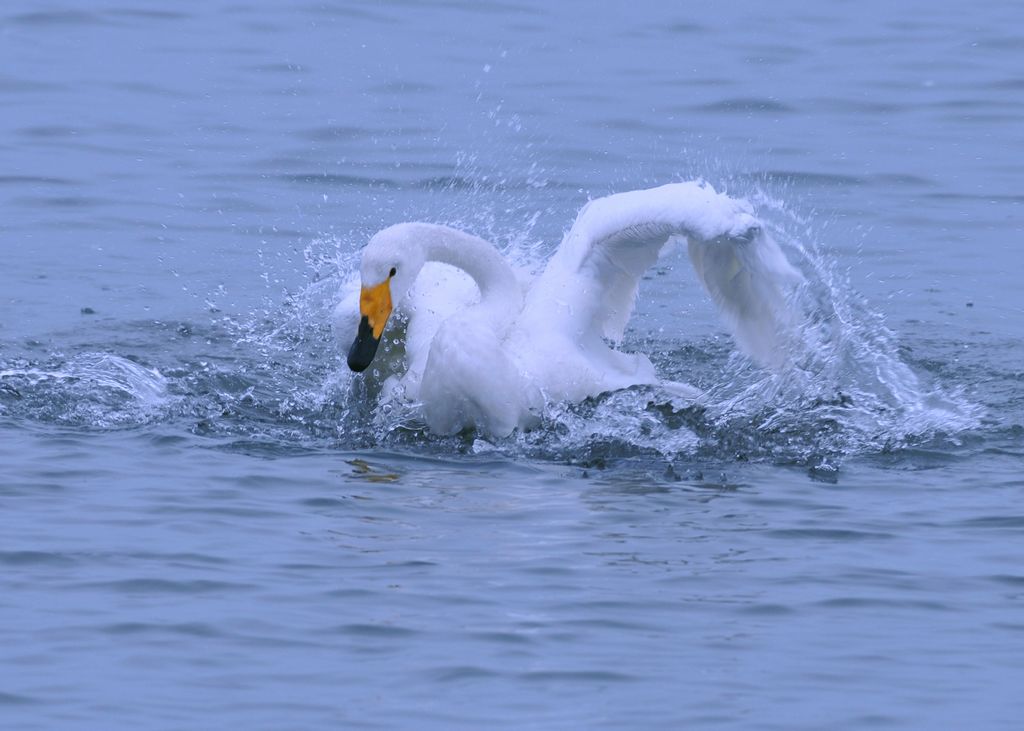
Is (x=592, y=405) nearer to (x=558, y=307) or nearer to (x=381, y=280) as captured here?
(x=558, y=307)

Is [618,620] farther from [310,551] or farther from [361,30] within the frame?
[361,30]

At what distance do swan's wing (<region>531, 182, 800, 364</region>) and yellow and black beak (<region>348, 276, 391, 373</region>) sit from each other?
0.76 m

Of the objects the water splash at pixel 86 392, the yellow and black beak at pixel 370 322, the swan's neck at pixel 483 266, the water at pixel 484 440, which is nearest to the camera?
the water at pixel 484 440

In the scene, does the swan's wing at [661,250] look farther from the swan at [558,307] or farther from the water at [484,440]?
the water at [484,440]

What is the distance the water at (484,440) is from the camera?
625 centimetres

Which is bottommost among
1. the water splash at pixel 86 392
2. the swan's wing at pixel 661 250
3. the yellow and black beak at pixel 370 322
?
the water splash at pixel 86 392

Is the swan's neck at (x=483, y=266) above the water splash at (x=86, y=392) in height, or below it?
above

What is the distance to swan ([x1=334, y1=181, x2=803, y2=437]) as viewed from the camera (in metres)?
8.99

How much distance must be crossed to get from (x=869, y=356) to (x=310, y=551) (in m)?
4.10

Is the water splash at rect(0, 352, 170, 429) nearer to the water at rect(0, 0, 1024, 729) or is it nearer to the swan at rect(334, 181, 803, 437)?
the water at rect(0, 0, 1024, 729)

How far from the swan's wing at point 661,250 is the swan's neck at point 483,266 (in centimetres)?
12

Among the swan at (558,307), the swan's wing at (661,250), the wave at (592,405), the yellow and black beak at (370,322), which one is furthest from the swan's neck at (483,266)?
the wave at (592,405)

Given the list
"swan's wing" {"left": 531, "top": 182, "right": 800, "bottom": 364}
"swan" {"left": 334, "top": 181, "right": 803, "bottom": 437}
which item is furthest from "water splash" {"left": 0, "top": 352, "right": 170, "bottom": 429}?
"swan's wing" {"left": 531, "top": 182, "right": 800, "bottom": 364}

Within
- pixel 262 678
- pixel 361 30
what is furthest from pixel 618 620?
pixel 361 30
